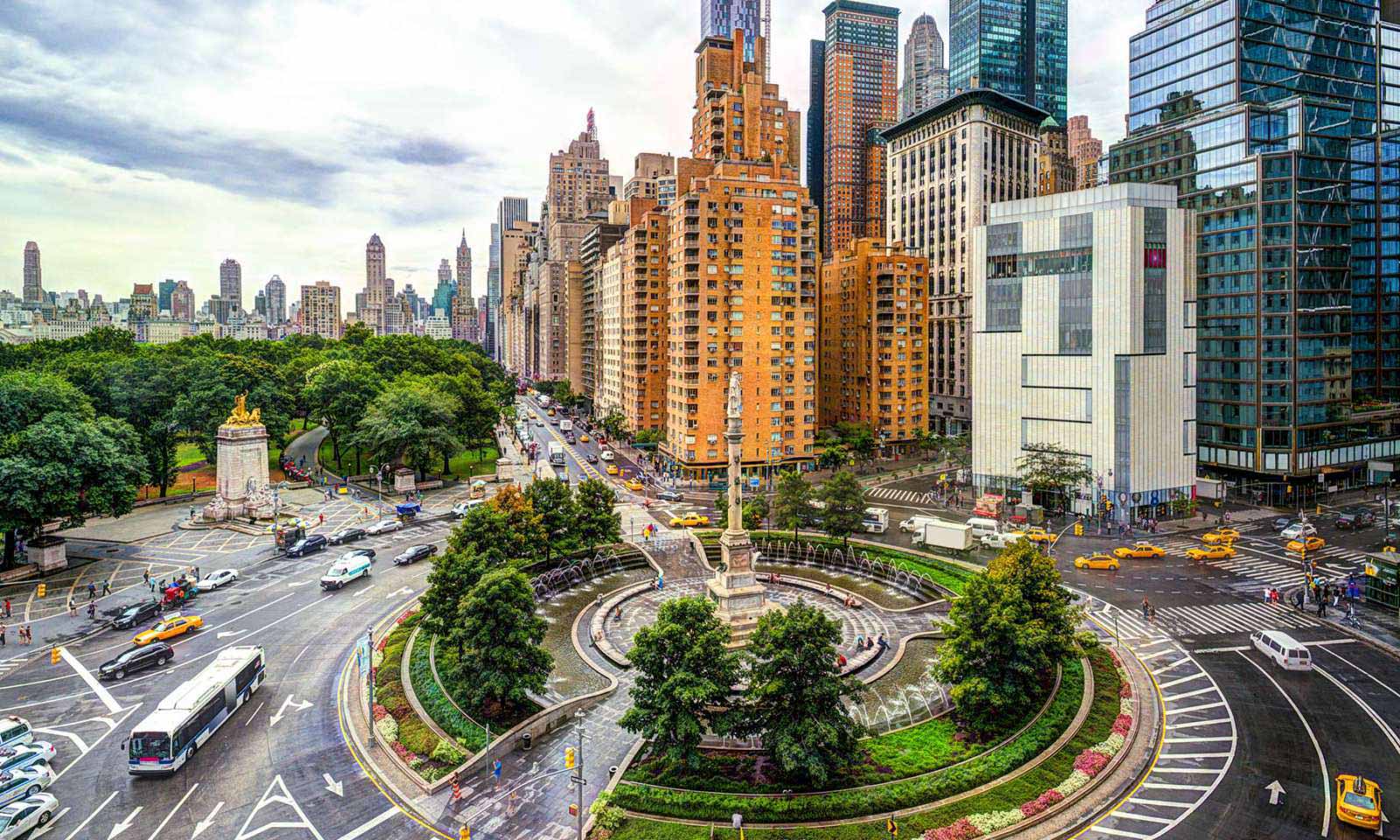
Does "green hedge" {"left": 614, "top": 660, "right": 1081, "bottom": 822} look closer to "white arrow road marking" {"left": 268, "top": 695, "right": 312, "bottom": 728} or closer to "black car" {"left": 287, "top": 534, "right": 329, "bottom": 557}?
"white arrow road marking" {"left": 268, "top": 695, "right": 312, "bottom": 728}

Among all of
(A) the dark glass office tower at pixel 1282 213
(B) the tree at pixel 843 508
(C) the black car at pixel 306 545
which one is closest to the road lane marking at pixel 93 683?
(C) the black car at pixel 306 545

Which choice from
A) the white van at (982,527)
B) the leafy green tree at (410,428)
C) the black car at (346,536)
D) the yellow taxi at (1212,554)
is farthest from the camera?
the leafy green tree at (410,428)

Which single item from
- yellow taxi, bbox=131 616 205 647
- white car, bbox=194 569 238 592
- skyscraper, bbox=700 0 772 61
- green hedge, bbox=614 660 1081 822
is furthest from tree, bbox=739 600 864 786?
skyscraper, bbox=700 0 772 61

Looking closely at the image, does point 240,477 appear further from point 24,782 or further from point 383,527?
point 24,782

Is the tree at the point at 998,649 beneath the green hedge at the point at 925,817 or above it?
above

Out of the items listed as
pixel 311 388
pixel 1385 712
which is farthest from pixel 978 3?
pixel 1385 712

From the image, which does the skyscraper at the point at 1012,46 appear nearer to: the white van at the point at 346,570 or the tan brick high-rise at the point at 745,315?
the tan brick high-rise at the point at 745,315
